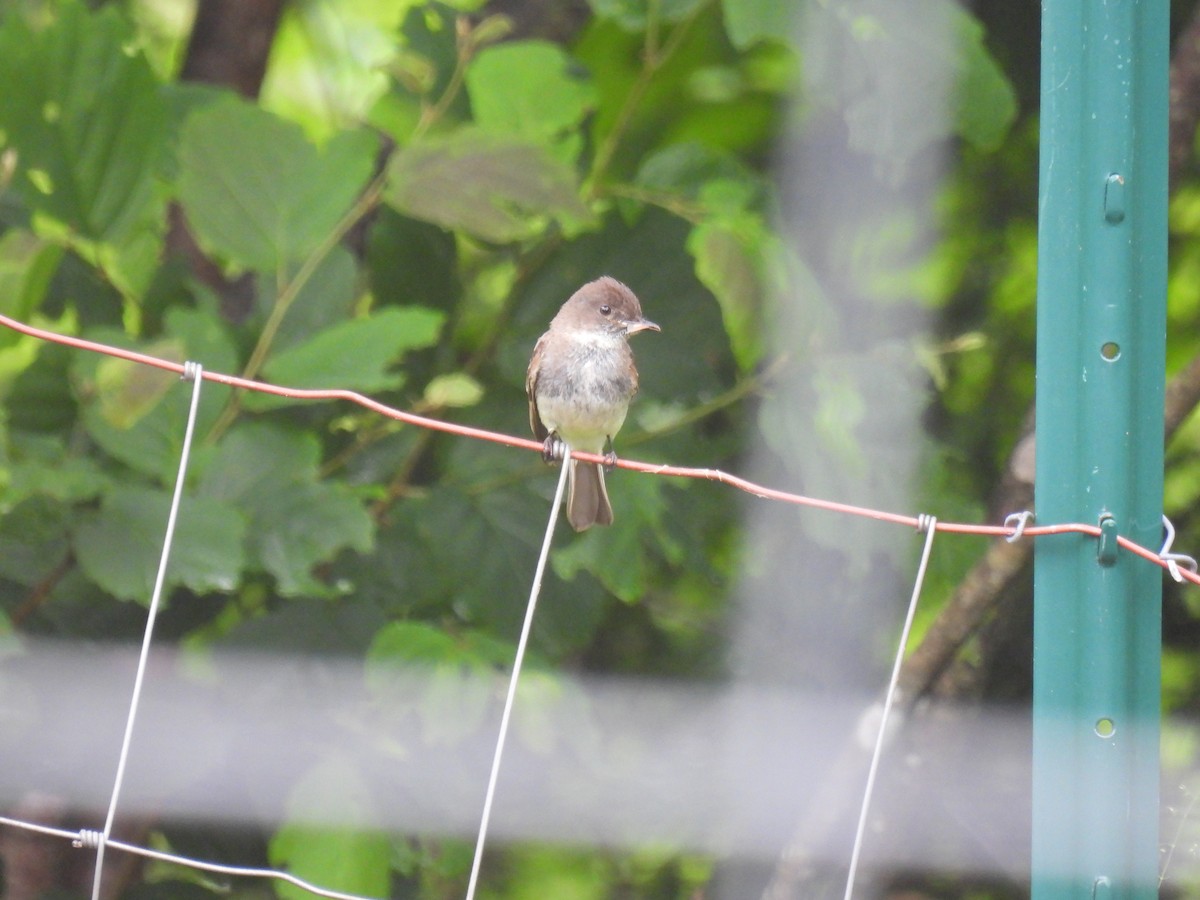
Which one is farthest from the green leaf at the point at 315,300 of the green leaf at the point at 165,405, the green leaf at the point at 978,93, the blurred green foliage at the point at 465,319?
the green leaf at the point at 978,93

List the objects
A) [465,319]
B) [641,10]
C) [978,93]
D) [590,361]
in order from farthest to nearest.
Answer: [465,319]
[590,361]
[641,10]
[978,93]

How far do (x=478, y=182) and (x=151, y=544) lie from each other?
0.73 metres

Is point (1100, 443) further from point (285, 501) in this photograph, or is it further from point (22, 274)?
point (22, 274)

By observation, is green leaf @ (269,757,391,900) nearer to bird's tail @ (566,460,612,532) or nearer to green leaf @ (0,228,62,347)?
bird's tail @ (566,460,612,532)

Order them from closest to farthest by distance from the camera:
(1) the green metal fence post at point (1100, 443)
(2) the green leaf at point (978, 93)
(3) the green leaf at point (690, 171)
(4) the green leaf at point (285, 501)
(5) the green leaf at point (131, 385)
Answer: (1) the green metal fence post at point (1100, 443) < (5) the green leaf at point (131, 385) < (4) the green leaf at point (285, 501) < (2) the green leaf at point (978, 93) < (3) the green leaf at point (690, 171)

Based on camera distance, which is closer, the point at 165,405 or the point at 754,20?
the point at 754,20

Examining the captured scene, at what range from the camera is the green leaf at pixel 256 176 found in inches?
89.0

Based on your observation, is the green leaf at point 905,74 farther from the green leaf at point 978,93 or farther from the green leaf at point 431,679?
the green leaf at point 431,679

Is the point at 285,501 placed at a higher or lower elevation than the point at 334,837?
higher

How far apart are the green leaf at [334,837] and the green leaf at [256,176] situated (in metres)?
0.83

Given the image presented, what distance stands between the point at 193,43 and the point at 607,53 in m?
0.99

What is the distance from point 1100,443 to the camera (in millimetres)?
1308

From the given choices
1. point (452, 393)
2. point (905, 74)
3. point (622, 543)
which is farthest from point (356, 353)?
point (905, 74)

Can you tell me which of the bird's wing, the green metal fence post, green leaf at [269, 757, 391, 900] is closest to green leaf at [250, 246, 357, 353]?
the bird's wing
